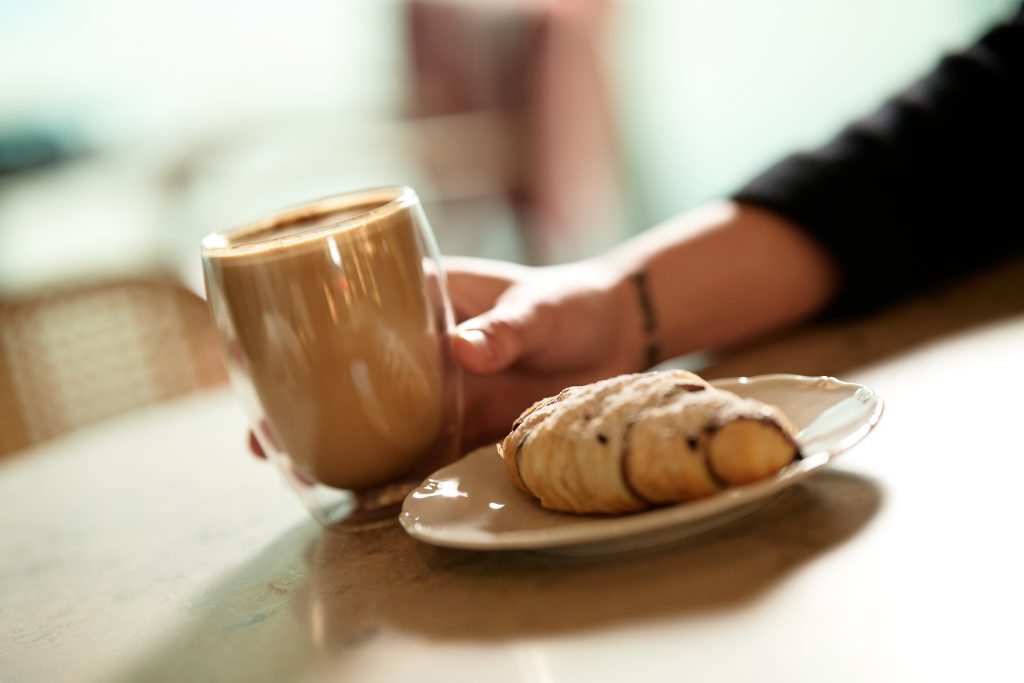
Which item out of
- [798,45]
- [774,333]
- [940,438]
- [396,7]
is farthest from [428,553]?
[396,7]

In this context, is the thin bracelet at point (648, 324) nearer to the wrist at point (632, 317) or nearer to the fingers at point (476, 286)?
the wrist at point (632, 317)

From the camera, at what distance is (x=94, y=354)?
1627mm

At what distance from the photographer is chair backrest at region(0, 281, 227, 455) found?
159 cm

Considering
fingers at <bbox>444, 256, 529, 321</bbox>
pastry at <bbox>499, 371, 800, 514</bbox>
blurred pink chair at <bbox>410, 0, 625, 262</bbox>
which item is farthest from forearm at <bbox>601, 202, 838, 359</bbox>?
blurred pink chair at <bbox>410, 0, 625, 262</bbox>

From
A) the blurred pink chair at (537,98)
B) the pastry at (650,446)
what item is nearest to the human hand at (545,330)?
the pastry at (650,446)

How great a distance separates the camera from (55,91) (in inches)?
121

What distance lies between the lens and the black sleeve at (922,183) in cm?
83

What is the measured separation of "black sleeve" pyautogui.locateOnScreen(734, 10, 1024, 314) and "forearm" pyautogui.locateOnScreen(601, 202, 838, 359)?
0.02 m

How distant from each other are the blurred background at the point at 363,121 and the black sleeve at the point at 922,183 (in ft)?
2.84

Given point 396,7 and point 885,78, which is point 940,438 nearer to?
point 885,78

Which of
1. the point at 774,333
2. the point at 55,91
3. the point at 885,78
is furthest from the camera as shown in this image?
the point at 55,91

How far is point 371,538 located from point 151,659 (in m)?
0.14

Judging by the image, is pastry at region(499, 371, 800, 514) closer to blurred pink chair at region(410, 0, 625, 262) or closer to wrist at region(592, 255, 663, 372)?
wrist at region(592, 255, 663, 372)

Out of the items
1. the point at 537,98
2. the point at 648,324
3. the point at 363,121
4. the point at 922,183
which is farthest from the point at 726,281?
the point at 363,121
